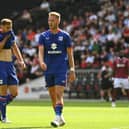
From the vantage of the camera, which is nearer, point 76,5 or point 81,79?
point 81,79

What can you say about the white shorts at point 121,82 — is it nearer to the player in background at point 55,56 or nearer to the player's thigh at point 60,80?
the player in background at point 55,56

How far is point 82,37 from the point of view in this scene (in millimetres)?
37031

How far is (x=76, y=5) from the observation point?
40656 mm

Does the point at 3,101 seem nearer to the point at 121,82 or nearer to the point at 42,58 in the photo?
the point at 42,58

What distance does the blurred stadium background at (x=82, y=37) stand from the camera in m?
34.8

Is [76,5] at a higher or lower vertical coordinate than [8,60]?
higher

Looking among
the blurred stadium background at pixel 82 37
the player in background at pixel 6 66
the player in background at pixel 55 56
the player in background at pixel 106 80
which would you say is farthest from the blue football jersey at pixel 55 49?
the player in background at pixel 106 80

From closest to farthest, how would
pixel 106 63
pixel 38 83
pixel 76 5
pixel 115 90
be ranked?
pixel 115 90 < pixel 106 63 < pixel 38 83 < pixel 76 5

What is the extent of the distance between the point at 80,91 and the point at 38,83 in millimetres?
2676

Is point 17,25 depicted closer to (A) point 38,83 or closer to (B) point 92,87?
(A) point 38,83

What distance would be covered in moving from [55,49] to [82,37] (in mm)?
21598

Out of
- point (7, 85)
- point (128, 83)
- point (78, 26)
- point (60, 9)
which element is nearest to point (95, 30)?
point (78, 26)

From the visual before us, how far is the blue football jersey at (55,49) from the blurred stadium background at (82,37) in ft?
52.7

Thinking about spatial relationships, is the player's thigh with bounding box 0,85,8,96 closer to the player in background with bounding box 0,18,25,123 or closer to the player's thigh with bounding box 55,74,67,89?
the player in background with bounding box 0,18,25,123
